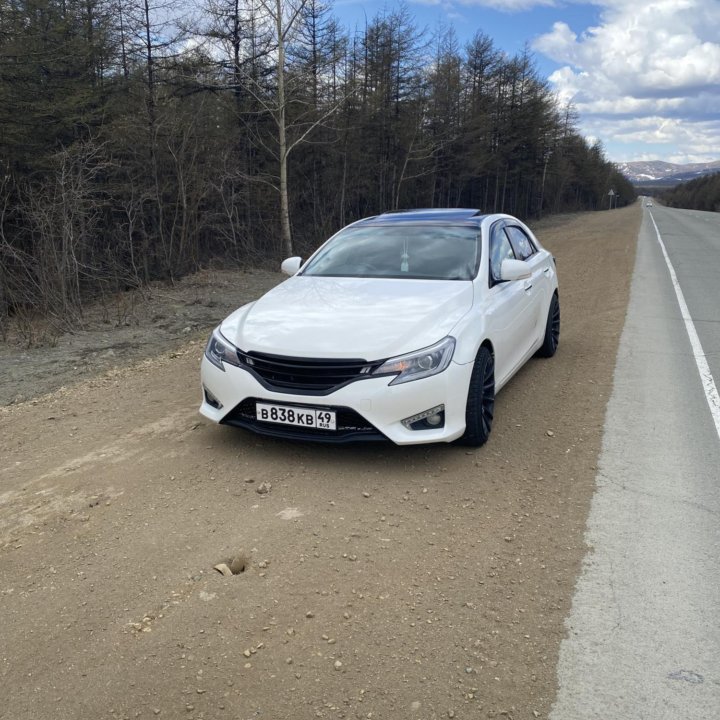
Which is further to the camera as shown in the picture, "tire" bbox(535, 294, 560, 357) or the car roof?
"tire" bbox(535, 294, 560, 357)

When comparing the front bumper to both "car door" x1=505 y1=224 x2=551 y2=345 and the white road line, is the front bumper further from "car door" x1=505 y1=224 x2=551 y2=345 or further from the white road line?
the white road line

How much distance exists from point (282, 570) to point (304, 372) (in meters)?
1.35

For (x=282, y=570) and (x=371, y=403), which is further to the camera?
(x=371, y=403)

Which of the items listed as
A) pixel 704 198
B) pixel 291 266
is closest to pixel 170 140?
pixel 291 266

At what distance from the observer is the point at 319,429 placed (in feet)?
13.4

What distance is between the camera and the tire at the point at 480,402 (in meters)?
4.32

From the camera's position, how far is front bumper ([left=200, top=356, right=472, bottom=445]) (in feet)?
13.0

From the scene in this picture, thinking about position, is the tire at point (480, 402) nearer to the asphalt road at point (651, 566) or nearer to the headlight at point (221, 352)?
the asphalt road at point (651, 566)

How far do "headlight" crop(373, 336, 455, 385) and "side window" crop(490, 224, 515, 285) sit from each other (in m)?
1.28

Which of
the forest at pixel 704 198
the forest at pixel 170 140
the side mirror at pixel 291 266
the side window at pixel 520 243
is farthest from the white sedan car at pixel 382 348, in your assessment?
the forest at pixel 704 198

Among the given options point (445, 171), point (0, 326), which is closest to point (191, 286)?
point (0, 326)

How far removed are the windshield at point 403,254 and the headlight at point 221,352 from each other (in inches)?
53.8

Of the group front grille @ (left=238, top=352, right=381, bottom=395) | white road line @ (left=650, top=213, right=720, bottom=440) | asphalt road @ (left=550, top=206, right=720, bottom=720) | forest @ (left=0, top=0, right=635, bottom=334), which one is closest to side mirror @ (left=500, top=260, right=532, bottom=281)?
asphalt road @ (left=550, top=206, right=720, bottom=720)

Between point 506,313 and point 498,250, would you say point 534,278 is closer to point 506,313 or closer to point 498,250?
point 498,250
